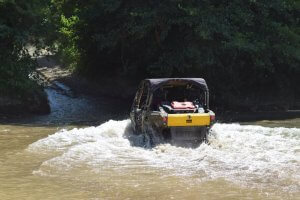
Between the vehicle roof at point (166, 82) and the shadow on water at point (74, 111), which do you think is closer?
the vehicle roof at point (166, 82)

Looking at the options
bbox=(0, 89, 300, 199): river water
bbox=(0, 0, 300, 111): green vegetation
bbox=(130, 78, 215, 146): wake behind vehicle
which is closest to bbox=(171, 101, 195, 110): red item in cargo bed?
bbox=(130, 78, 215, 146): wake behind vehicle

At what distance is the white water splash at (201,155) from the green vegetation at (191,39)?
5426 millimetres

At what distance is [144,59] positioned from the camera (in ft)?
76.9

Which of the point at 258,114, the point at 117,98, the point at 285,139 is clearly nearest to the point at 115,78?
the point at 117,98

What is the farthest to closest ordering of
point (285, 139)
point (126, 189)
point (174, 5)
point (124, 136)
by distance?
point (174, 5), point (124, 136), point (285, 139), point (126, 189)

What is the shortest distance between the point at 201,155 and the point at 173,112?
65.3 inches

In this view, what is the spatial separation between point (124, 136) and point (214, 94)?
8.15 meters

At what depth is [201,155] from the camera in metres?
12.3

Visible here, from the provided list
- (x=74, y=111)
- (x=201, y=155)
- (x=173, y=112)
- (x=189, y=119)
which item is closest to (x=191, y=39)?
(x=74, y=111)

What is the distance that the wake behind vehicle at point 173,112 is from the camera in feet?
43.0

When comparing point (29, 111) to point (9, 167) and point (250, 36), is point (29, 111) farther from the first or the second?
point (9, 167)

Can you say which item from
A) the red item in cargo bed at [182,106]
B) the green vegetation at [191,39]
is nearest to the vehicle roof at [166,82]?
the red item in cargo bed at [182,106]

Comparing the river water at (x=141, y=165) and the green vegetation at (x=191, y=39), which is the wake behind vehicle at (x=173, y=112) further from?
the green vegetation at (x=191, y=39)

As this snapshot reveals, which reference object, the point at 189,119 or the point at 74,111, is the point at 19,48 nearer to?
the point at 74,111
